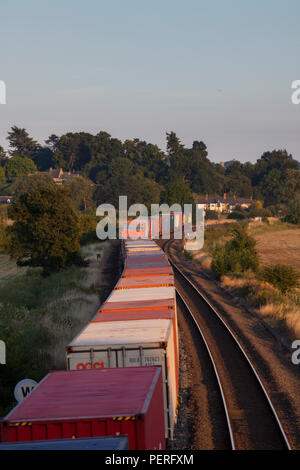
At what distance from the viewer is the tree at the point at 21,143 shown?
193125mm

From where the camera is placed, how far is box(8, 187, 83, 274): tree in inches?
1359

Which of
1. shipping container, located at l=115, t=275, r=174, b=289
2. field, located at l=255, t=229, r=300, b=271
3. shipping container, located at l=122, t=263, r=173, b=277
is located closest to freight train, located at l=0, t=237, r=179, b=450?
shipping container, located at l=115, t=275, r=174, b=289

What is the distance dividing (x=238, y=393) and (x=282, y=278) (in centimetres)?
1815

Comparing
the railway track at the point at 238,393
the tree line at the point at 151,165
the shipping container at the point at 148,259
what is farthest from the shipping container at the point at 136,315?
the tree line at the point at 151,165

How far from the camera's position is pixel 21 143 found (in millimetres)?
194625

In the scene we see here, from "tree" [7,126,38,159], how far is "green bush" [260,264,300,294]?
6810 inches

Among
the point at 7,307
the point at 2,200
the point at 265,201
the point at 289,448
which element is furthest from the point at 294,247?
the point at 265,201

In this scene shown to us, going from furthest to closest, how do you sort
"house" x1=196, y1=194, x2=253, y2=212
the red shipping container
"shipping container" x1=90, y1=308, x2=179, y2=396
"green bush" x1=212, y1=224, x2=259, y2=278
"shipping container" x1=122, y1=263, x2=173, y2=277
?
"house" x1=196, y1=194, x2=253, y2=212, "green bush" x1=212, y1=224, x2=259, y2=278, "shipping container" x1=122, y1=263, x2=173, y2=277, "shipping container" x1=90, y1=308, x2=179, y2=396, the red shipping container

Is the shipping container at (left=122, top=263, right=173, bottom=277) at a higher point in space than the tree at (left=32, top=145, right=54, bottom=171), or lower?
lower

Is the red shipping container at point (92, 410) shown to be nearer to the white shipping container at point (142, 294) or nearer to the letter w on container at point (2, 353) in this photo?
the letter w on container at point (2, 353)

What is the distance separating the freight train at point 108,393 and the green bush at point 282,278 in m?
18.8

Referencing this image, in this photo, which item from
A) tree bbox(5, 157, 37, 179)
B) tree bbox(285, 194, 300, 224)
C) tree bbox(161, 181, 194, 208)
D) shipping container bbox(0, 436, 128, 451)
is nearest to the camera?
shipping container bbox(0, 436, 128, 451)

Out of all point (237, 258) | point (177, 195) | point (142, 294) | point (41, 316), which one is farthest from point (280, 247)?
point (142, 294)

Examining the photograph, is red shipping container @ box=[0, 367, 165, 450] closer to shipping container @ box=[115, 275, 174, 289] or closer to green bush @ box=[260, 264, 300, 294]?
shipping container @ box=[115, 275, 174, 289]
